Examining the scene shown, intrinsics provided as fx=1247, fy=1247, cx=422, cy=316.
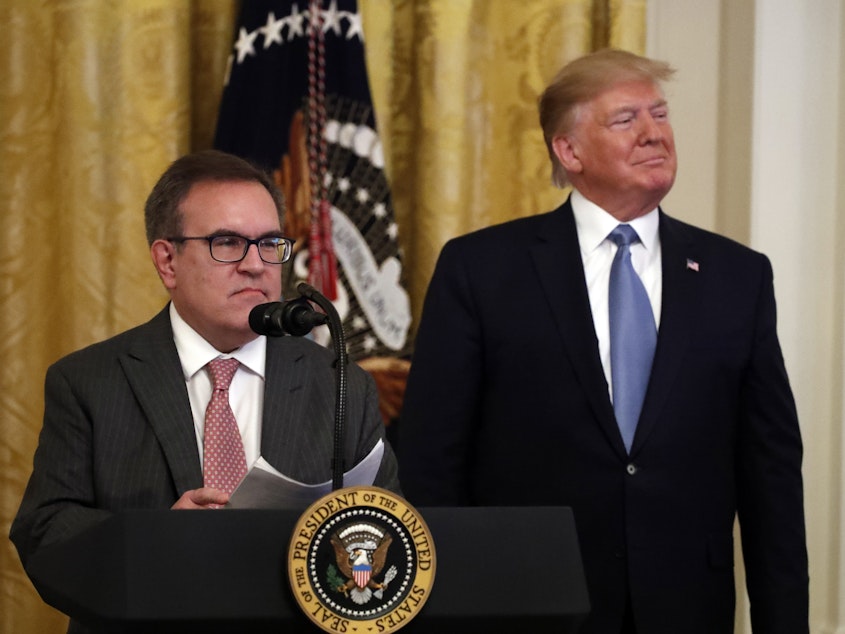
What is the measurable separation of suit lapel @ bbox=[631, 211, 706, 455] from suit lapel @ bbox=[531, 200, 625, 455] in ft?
0.29

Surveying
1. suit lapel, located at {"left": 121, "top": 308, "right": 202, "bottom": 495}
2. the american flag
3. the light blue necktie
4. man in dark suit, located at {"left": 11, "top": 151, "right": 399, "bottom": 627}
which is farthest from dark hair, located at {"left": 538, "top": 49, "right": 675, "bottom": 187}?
suit lapel, located at {"left": 121, "top": 308, "right": 202, "bottom": 495}

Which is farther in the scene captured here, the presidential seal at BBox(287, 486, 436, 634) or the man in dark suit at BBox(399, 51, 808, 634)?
the man in dark suit at BBox(399, 51, 808, 634)

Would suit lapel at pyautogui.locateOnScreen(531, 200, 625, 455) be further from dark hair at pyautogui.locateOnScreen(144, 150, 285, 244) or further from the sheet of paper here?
the sheet of paper

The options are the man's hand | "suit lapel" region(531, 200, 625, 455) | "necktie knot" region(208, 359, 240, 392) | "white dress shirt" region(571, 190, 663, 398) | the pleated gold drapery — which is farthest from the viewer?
the pleated gold drapery

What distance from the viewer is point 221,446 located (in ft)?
6.25

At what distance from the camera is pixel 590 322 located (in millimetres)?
2600

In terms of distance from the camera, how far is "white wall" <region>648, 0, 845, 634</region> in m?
3.46

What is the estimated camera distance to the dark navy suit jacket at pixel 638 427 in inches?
100

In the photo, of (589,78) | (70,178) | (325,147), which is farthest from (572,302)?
(70,178)

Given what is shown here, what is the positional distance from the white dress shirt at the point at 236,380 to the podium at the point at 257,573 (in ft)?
1.39

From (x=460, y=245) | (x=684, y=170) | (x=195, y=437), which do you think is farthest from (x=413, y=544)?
(x=684, y=170)

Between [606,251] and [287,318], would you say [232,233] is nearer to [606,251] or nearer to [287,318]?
[287,318]

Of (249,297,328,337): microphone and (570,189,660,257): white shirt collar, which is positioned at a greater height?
(570,189,660,257): white shirt collar

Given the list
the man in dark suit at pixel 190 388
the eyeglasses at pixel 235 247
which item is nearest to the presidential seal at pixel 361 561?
the man in dark suit at pixel 190 388
